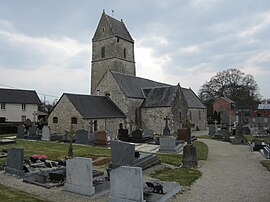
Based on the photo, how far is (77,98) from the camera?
28688mm

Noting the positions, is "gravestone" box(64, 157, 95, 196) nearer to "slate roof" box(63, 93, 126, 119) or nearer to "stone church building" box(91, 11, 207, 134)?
"slate roof" box(63, 93, 126, 119)

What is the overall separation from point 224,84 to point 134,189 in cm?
6157

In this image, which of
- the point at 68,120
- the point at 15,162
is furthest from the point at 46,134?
the point at 15,162

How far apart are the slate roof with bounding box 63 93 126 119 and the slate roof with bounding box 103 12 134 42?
1364cm

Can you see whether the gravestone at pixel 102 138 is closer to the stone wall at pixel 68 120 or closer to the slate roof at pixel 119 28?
the stone wall at pixel 68 120

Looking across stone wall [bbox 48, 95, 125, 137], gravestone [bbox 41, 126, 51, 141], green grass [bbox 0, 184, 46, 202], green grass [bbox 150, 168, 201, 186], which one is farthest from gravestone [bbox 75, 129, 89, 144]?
green grass [bbox 0, 184, 46, 202]

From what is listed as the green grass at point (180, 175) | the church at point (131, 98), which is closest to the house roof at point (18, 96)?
the church at point (131, 98)

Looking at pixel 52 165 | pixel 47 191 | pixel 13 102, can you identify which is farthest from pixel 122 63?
pixel 47 191

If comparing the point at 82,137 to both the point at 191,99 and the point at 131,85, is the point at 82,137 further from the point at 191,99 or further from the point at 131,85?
the point at 191,99

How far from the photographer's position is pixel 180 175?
10.6 m

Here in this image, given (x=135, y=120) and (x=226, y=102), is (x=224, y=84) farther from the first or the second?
(x=135, y=120)

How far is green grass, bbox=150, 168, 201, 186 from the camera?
9695 mm

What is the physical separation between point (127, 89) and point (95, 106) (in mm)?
5150

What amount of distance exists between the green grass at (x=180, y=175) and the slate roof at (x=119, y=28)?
3209cm
